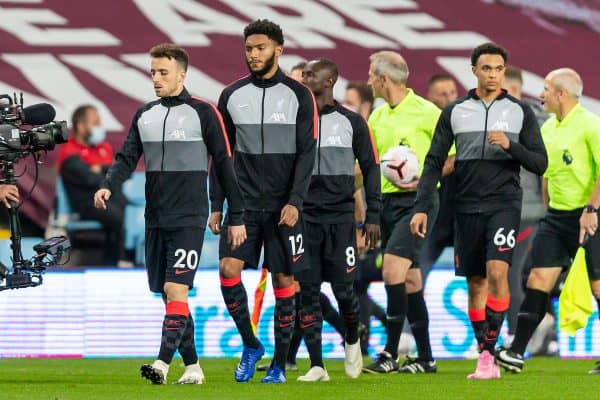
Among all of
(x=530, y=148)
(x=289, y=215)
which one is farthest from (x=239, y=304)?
(x=530, y=148)

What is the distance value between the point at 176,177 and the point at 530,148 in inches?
96.7

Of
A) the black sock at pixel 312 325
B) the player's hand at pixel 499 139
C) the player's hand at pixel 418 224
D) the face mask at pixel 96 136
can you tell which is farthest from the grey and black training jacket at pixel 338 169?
the face mask at pixel 96 136

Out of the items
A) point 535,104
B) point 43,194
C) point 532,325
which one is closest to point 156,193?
point 532,325

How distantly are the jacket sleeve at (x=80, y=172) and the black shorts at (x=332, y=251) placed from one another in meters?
5.55

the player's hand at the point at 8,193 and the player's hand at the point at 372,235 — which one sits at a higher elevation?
the player's hand at the point at 8,193

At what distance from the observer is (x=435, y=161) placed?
1131cm

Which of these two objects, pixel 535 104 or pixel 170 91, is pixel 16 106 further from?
pixel 535 104

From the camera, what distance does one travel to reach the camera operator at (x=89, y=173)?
16641 millimetres

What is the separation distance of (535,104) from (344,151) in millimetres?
3391

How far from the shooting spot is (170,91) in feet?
34.4

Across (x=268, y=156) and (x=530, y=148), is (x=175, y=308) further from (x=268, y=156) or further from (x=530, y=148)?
(x=530, y=148)

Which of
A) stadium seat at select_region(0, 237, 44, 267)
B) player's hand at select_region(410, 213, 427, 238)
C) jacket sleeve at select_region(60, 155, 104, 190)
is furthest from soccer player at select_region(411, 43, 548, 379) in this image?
stadium seat at select_region(0, 237, 44, 267)

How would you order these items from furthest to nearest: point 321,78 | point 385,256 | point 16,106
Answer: point 385,256, point 321,78, point 16,106

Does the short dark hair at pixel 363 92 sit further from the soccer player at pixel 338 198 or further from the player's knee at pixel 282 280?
the player's knee at pixel 282 280
